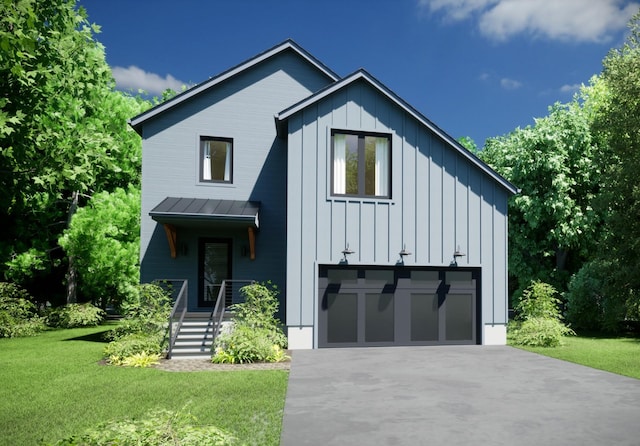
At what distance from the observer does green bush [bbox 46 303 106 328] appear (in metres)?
20.5

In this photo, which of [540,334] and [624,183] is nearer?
[540,334]

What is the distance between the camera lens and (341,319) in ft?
44.7

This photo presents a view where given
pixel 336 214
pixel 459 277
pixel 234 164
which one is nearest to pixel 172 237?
pixel 234 164

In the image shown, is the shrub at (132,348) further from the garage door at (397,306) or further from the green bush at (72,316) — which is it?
the green bush at (72,316)

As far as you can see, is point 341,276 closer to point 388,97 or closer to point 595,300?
point 388,97

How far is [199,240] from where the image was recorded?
15.6m

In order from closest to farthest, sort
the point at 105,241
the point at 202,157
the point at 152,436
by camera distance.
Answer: the point at 152,436 → the point at 202,157 → the point at 105,241

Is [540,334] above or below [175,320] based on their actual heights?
below

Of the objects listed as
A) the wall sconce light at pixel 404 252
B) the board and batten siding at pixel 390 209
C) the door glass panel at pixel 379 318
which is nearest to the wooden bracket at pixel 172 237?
the board and batten siding at pixel 390 209

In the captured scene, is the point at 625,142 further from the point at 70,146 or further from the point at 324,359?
the point at 70,146

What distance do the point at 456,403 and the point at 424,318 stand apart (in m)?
6.93

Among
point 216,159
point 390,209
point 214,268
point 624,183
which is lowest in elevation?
point 214,268

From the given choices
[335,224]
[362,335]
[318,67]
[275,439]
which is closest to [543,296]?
[362,335]

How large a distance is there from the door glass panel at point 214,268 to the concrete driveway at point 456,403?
506 cm
